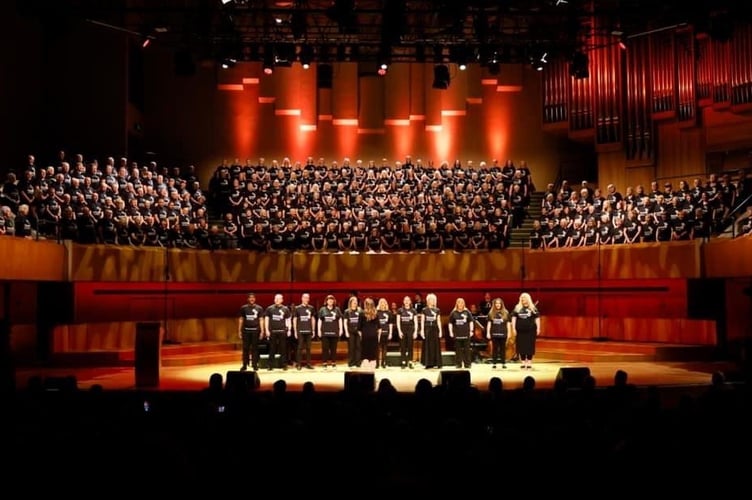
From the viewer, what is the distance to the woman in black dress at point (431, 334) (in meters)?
14.3

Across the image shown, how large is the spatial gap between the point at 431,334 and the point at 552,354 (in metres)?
3.20

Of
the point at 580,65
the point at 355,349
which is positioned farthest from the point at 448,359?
the point at 580,65

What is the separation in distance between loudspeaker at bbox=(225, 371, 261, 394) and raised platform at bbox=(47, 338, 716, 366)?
5499mm

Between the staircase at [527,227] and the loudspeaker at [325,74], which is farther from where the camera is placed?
the staircase at [527,227]

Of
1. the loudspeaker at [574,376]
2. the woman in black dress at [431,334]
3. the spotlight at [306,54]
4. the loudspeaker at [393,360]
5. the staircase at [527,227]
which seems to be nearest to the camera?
the loudspeaker at [574,376]

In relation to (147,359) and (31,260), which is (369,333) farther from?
(31,260)

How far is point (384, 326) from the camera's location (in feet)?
47.1

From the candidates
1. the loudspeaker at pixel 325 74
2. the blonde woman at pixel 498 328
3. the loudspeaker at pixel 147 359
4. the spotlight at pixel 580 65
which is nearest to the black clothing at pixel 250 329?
the loudspeaker at pixel 147 359

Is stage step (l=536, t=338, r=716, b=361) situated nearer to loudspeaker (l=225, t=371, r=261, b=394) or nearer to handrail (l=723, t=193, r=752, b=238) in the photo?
handrail (l=723, t=193, r=752, b=238)

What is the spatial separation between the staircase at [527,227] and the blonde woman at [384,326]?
176 inches

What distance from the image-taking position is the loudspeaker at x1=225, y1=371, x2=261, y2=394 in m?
6.71

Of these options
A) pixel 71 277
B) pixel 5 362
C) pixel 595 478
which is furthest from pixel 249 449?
pixel 71 277

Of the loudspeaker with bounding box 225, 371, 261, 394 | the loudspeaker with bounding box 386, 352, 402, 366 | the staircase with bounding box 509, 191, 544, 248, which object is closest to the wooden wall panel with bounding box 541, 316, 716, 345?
the staircase with bounding box 509, 191, 544, 248

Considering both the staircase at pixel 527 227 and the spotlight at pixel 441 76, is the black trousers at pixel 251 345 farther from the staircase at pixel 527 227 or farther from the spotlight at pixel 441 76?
the staircase at pixel 527 227
